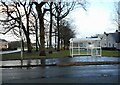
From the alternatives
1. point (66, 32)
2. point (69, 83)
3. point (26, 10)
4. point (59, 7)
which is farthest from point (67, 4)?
point (69, 83)

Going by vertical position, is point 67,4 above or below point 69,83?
above

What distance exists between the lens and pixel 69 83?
39.3ft

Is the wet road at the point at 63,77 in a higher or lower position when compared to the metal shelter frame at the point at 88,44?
lower

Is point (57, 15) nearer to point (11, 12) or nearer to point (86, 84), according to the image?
point (11, 12)

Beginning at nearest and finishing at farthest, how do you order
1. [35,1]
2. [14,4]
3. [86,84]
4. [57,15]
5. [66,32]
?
[86,84]
[35,1]
[14,4]
[57,15]
[66,32]

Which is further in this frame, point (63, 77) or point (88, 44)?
point (88, 44)

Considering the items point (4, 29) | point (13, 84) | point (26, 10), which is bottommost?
point (13, 84)

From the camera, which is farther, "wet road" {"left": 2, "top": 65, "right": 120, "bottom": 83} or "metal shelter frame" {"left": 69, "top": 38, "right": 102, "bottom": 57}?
"metal shelter frame" {"left": 69, "top": 38, "right": 102, "bottom": 57}

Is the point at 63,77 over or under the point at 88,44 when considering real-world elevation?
under

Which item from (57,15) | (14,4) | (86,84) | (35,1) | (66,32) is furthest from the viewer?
(66,32)

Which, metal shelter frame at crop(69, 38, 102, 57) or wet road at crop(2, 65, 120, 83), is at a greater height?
metal shelter frame at crop(69, 38, 102, 57)

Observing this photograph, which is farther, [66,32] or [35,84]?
[66,32]

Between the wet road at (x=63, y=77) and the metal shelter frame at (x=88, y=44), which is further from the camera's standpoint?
the metal shelter frame at (x=88, y=44)

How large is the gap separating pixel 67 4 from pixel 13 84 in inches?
1718
